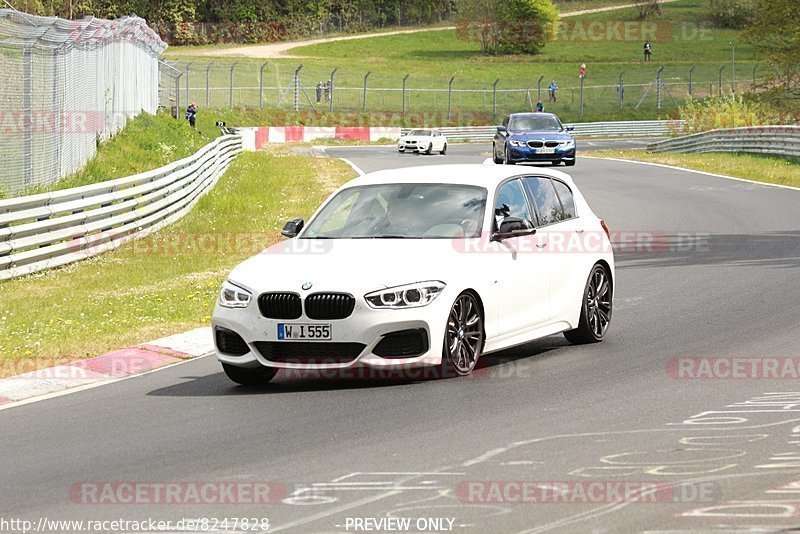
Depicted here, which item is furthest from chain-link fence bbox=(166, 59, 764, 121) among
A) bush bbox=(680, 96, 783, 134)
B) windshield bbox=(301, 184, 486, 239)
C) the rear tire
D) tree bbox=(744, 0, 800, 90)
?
the rear tire

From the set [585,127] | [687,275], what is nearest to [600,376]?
[687,275]

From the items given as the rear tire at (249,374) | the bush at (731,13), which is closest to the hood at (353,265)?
the rear tire at (249,374)

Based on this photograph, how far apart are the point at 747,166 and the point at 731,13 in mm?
98480

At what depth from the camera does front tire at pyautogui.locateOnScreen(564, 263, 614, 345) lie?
11.8m

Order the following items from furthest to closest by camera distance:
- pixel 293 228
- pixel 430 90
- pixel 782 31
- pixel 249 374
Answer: pixel 430 90, pixel 782 31, pixel 293 228, pixel 249 374

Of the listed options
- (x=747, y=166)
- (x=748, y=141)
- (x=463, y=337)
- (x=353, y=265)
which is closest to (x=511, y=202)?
(x=463, y=337)

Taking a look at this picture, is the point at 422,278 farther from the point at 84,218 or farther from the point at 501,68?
the point at 501,68

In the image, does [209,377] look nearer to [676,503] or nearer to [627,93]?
[676,503]

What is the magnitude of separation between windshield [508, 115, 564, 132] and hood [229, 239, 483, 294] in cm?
2833

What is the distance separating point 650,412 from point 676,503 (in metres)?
2.41

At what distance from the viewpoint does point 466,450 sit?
25.5ft

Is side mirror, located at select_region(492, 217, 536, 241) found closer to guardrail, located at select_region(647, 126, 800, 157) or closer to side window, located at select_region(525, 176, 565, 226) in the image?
side window, located at select_region(525, 176, 565, 226)

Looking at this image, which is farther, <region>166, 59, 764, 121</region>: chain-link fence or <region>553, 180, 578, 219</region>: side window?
<region>166, 59, 764, 121</region>: chain-link fence

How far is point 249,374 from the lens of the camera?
10266mm
